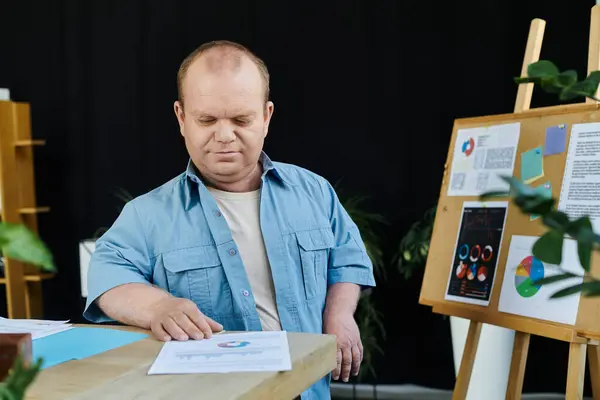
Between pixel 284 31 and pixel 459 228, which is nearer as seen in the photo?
pixel 459 228

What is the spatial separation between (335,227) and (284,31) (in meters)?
2.68

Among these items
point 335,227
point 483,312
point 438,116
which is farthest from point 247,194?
point 438,116

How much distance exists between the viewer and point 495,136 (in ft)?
8.77

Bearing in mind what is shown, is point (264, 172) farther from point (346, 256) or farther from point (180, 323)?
point (180, 323)

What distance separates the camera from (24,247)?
354 millimetres

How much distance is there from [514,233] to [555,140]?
1.02ft

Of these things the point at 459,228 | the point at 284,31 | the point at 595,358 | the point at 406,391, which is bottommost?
the point at 406,391

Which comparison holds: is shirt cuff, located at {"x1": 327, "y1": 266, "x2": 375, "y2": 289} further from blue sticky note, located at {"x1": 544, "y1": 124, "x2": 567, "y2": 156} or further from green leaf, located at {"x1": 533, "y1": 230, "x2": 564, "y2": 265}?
green leaf, located at {"x1": 533, "y1": 230, "x2": 564, "y2": 265}

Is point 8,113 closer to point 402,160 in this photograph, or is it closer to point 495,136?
point 402,160

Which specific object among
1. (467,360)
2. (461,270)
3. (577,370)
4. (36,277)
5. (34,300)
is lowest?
(34,300)

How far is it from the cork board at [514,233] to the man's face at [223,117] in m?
1.00

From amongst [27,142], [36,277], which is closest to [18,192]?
[27,142]

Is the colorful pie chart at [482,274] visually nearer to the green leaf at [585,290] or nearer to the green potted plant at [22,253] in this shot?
the green leaf at [585,290]

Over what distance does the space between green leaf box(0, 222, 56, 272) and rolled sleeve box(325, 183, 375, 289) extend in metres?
1.39
